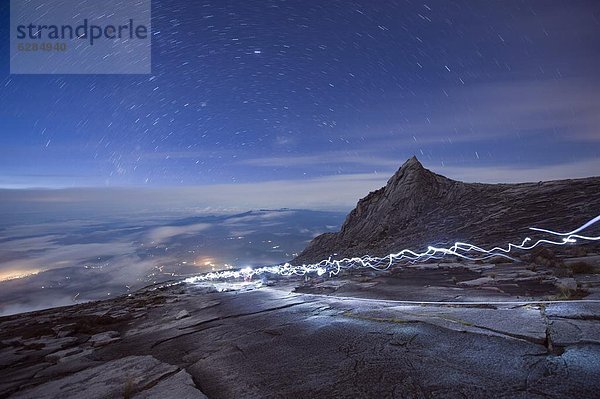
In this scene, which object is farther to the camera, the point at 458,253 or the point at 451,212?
the point at 451,212

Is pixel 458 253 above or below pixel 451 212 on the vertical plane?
below

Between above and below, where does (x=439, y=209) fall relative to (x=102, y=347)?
above

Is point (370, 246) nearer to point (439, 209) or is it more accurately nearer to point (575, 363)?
point (439, 209)

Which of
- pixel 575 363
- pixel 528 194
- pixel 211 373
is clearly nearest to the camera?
pixel 575 363

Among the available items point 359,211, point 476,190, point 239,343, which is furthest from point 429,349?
point 359,211

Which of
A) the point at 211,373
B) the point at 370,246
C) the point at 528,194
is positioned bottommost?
the point at 370,246

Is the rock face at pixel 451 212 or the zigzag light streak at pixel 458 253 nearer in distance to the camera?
the zigzag light streak at pixel 458 253

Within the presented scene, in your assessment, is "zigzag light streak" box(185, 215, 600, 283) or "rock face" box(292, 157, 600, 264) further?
"rock face" box(292, 157, 600, 264)

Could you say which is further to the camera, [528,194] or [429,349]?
[528,194]
